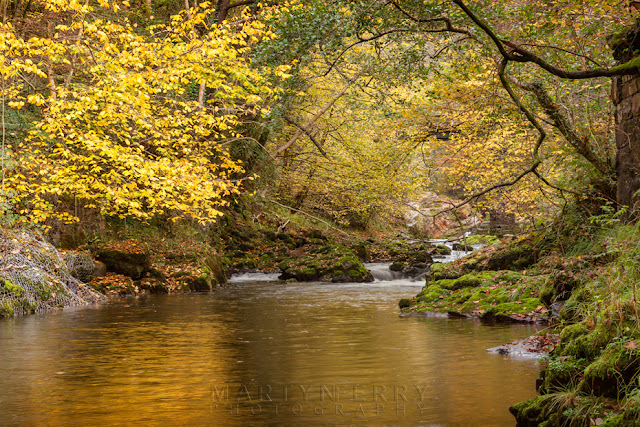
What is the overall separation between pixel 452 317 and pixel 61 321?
27.4 ft

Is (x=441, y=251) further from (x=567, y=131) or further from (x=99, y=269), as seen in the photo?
(x=567, y=131)

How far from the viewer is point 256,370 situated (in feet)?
28.7

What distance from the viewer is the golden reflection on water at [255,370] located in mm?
6617

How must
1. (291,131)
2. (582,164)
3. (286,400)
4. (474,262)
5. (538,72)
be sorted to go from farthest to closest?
(291,131) < (474,262) < (538,72) < (582,164) < (286,400)

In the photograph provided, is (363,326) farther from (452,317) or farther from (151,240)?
(151,240)

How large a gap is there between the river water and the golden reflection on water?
0.02 m

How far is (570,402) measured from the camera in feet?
18.1

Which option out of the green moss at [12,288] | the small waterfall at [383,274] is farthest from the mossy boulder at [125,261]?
the small waterfall at [383,274]

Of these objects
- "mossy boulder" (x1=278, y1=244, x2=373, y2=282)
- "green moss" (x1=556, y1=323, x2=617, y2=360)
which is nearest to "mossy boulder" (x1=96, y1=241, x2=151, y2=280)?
"mossy boulder" (x1=278, y1=244, x2=373, y2=282)

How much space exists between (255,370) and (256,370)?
0.01 meters

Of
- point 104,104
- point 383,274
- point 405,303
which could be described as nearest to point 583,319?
point 405,303

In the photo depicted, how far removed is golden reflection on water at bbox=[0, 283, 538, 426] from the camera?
6.62 m

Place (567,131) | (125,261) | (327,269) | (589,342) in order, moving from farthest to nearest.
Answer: (327,269)
(125,261)
(567,131)
(589,342)

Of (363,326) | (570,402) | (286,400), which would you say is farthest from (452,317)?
(570,402)
